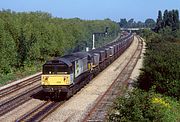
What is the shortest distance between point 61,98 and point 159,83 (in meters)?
6.77

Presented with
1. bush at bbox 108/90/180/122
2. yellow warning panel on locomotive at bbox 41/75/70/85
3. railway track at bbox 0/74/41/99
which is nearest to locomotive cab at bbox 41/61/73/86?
yellow warning panel on locomotive at bbox 41/75/70/85

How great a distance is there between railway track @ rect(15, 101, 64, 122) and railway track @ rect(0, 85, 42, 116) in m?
1.54

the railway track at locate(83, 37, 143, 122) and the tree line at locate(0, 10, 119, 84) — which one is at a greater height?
the tree line at locate(0, 10, 119, 84)

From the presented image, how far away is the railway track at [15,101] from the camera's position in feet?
86.1

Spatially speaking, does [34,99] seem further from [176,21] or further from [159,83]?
[176,21]

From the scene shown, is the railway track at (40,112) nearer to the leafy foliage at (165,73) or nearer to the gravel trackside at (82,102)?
the gravel trackside at (82,102)

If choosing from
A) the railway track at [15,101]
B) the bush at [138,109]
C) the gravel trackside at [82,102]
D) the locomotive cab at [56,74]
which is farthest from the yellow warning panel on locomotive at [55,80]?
the bush at [138,109]

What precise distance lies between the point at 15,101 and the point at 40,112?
437 cm

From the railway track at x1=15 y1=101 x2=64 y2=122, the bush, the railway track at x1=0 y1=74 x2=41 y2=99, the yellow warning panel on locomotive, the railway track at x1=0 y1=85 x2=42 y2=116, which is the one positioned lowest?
the railway track at x1=0 y1=74 x2=41 y2=99

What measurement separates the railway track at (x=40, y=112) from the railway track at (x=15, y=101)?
154cm

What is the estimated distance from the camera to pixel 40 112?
25141 millimetres

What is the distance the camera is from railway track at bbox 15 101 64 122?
23.1 m

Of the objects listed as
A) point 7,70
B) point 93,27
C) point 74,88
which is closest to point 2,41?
point 7,70

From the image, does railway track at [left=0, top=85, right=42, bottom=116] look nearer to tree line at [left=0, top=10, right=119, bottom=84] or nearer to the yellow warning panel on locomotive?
the yellow warning panel on locomotive
